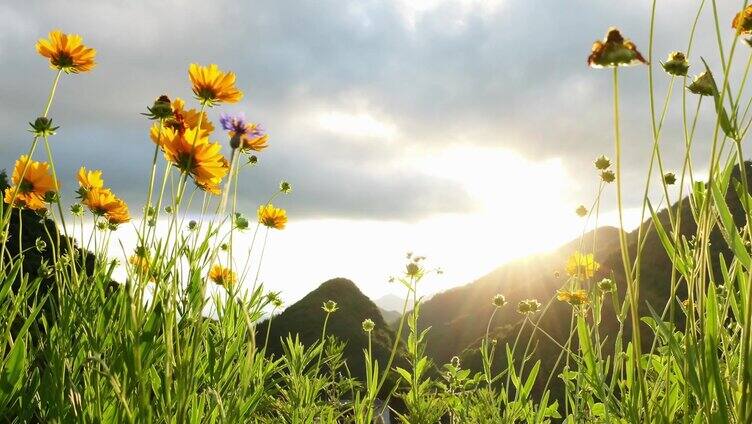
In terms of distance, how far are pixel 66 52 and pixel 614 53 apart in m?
1.64

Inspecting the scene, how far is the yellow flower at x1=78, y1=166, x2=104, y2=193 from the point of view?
1899 millimetres

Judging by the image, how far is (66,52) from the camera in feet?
6.12

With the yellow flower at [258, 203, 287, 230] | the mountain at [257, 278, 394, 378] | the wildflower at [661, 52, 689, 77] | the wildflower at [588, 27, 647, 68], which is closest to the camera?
the wildflower at [588, 27, 647, 68]

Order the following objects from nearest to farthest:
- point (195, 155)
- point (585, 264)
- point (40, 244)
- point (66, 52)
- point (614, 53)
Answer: point (614, 53)
point (195, 155)
point (66, 52)
point (585, 264)
point (40, 244)

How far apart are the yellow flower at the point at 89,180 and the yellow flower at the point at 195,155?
87cm

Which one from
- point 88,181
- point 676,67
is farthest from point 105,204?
point 676,67

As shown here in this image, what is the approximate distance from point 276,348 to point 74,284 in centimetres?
861

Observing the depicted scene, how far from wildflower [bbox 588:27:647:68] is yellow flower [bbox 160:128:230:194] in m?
0.69

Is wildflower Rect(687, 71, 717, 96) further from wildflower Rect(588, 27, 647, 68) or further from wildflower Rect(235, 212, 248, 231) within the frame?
wildflower Rect(235, 212, 248, 231)

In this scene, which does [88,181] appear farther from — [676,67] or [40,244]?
[676,67]

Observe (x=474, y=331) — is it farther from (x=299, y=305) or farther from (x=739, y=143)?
(x=739, y=143)

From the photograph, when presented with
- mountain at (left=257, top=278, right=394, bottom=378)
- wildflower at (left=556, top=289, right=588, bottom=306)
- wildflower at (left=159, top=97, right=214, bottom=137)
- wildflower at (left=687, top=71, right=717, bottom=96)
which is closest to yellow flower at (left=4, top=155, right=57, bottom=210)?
wildflower at (left=159, top=97, right=214, bottom=137)

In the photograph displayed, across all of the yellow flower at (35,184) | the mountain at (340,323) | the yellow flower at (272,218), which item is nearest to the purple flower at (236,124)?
the yellow flower at (35,184)

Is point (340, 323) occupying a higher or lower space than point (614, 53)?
lower
